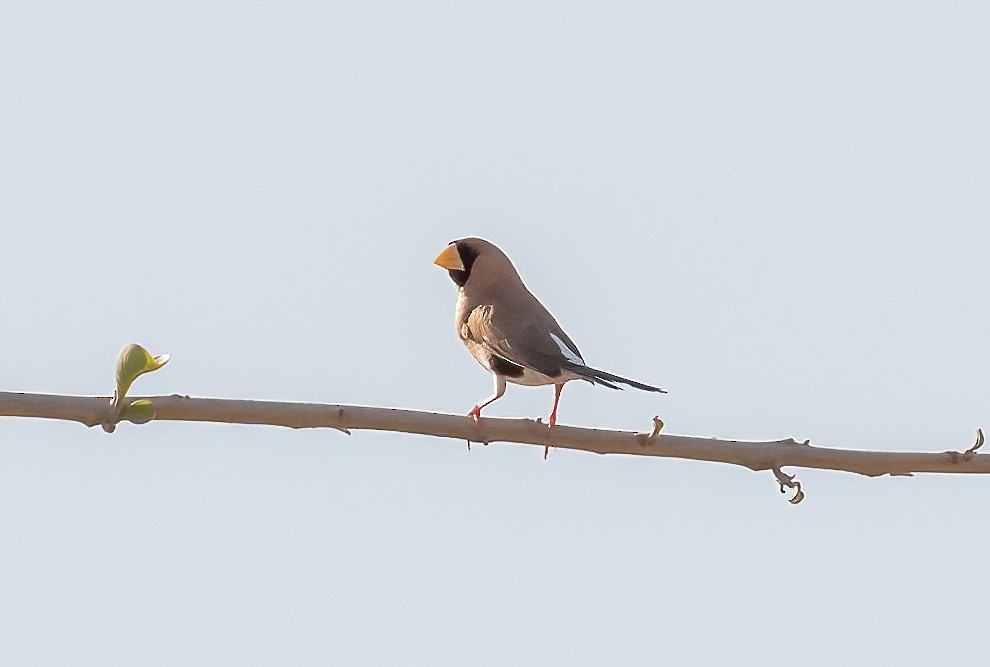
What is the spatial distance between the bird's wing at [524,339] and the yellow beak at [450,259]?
0.22m

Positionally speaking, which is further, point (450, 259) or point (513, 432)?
point (450, 259)

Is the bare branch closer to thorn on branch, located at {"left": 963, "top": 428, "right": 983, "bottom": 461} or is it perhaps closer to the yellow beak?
thorn on branch, located at {"left": 963, "top": 428, "right": 983, "bottom": 461}

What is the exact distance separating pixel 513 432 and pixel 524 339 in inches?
47.4

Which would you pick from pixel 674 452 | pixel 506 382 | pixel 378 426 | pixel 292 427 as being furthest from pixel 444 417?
pixel 506 382

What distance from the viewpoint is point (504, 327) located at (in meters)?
3.98

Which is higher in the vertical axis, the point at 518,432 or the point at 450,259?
the point at 450,259

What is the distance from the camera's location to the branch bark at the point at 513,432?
2.18 m

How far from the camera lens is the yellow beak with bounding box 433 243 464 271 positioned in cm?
429

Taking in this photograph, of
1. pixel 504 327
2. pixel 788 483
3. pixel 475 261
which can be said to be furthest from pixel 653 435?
pixel 475 261

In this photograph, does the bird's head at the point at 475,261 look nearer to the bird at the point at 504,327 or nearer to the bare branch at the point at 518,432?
the bird at the point at 504,327

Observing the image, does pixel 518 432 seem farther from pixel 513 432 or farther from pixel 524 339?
pixel 524 339

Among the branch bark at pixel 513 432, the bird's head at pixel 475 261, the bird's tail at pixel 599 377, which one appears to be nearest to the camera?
the branch bark at pixel 513 432

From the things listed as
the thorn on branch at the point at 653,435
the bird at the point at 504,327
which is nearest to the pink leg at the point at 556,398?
the bird at the point at 504,327

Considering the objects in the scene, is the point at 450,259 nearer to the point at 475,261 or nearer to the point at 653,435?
the point at 475,261
